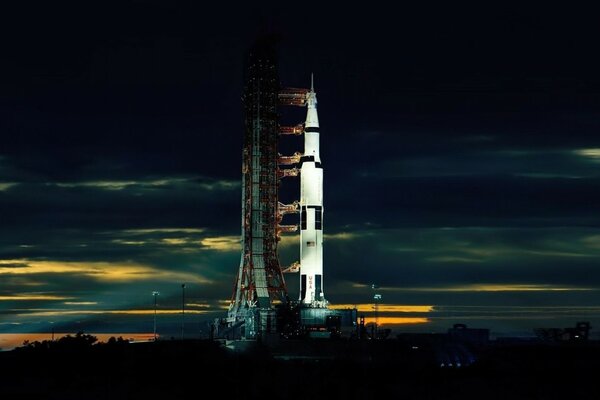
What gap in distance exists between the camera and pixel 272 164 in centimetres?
12825

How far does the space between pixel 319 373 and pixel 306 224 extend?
95.8ft

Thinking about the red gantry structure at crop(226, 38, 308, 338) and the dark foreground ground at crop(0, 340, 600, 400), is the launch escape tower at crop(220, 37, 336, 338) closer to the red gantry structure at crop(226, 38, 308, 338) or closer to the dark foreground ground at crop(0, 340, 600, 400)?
the red gantry structure at crop(226, 38, 308, 338)

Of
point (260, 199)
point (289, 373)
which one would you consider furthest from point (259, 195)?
point (289, 373)

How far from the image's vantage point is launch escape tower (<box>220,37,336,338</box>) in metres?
127

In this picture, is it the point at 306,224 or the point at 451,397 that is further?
the point at 306,224

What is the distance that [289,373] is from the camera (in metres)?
104

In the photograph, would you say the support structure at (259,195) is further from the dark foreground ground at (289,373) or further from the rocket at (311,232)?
the dark foreground ground at (289,373)

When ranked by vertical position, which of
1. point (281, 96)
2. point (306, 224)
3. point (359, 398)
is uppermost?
point (281, 96)

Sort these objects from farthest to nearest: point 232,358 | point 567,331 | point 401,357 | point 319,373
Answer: point 567,331 → point 401,357 → point 232,358 → point 319,373

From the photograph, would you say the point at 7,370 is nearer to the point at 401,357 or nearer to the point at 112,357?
the point at 112,357

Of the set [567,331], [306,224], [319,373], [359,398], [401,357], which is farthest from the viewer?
[567,331]

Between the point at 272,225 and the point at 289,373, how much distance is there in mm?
27026

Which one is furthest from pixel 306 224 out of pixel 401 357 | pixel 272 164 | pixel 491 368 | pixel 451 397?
pixel 451 397

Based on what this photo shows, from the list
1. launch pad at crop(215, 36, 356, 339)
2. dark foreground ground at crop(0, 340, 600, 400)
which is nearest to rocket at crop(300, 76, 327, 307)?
launch pad at crop(215, 36, 356, 339)
